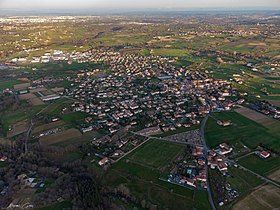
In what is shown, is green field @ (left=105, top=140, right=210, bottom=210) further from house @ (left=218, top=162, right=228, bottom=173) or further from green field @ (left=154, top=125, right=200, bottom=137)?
house @ (left=218, top=162, right=228, bottom=173)

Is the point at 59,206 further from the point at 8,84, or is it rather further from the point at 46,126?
the point at 8,84

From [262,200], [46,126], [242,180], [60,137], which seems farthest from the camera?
[46,126]

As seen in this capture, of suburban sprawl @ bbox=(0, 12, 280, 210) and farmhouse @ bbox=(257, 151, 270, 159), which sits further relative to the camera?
farmhouse @ bbox=(257, 151, 270, 159)

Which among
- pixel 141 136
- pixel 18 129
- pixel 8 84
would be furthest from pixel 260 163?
pixel 8 84

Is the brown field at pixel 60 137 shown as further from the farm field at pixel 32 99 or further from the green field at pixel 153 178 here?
the farm field at pixel 32 99

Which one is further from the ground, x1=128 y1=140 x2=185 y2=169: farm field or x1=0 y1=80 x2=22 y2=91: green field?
x1=128 y1=140 x2=185 y2=169: farm field

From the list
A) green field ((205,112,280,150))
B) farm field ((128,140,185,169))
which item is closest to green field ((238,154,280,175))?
green field ((205,112,280,150))

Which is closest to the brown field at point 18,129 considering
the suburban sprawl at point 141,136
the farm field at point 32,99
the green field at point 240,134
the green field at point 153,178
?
the suburban sprawl at point 141,136
